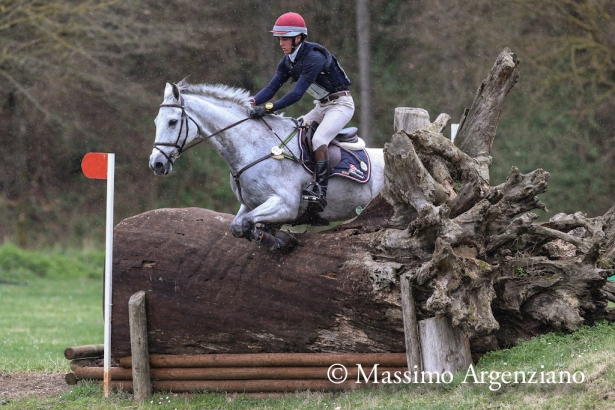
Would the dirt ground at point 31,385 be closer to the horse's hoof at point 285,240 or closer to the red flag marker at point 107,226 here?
the red flag marker at point 107,226

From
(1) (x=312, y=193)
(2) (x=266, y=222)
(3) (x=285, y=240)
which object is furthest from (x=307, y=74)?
(3) (x=285, y=240)

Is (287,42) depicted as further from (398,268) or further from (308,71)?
(398,268)

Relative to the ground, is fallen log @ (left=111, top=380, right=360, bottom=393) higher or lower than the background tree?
lower

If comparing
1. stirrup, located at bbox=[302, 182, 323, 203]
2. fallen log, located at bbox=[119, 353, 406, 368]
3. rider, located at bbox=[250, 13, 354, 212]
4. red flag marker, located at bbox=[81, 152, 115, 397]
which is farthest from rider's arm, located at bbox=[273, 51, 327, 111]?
fallen log, located at bbox=[119, 353, 406, 368]

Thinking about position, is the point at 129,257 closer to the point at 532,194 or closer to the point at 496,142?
the point at 532,194

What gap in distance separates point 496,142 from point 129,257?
1418cm

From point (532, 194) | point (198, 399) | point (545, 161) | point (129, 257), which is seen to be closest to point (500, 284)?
point (532, 194)

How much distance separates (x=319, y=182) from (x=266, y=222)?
66cm

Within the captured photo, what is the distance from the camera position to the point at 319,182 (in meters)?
7.36

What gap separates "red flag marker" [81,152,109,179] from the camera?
722 centimetres

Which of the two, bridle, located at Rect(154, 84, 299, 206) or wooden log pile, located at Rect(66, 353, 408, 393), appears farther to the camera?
bridle, located at Rect(154, 84, 299, 206)

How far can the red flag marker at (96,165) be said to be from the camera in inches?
284

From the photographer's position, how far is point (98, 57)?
21375 mm

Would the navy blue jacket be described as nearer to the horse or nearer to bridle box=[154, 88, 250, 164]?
the horse
